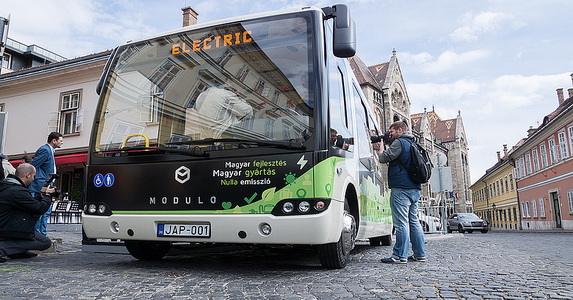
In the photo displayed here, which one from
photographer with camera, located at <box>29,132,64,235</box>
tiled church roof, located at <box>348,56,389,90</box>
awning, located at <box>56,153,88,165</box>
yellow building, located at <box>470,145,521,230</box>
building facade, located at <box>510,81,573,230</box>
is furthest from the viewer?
tiled church roof, located at <box>348,56,389,90</box>

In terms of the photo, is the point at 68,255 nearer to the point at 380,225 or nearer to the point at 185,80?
the point at 185,80

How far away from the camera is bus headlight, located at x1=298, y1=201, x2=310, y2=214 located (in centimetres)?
430

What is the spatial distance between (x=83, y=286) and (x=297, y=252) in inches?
171

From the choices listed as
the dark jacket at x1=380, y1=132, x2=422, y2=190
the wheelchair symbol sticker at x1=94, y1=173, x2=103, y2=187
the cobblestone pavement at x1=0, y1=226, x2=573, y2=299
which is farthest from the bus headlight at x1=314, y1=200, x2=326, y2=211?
the wheelchair symbol sticker at x1=94, y1=173, x2=103, y2=187

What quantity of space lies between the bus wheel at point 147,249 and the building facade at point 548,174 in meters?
27.6

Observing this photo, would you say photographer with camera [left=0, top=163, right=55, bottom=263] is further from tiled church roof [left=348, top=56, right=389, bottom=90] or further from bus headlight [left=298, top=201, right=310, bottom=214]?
tiled church roof [left=348, top=56, right=389, bottom=90]

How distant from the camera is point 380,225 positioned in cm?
776

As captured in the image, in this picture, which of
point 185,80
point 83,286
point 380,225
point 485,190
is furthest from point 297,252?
point 485,190

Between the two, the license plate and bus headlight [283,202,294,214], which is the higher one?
bus headlight [283,202,294,214]

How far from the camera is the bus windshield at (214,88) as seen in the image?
4.62m

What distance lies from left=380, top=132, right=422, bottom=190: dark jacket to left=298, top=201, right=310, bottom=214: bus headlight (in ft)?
6.19

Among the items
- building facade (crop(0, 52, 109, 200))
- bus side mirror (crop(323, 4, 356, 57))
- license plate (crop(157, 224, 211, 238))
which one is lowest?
license plate (crop(157, 224, 211, 238))

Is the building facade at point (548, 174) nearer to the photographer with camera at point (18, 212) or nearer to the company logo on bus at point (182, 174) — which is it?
the company logo on bus at point (182, 174)

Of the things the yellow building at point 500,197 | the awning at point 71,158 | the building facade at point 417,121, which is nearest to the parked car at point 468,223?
the building facade at point 417,121
